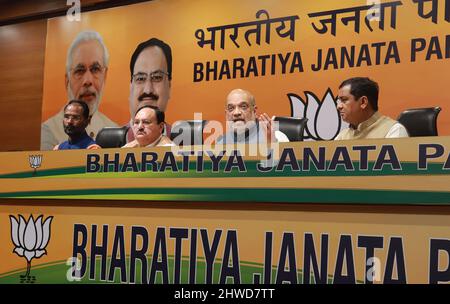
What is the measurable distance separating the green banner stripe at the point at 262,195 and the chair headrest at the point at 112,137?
1.53 m

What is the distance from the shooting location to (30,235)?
2.25 metres

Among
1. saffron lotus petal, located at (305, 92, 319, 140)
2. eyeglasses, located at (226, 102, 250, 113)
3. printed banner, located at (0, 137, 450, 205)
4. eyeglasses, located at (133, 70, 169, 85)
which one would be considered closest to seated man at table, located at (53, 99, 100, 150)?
eyeglasses, located at (133, 70, 169, 85)

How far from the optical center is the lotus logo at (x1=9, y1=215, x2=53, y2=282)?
2.23 m

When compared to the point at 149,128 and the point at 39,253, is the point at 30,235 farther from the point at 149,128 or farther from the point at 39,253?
the point at 149,128

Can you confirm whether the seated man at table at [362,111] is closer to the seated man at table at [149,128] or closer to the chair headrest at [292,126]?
the chair headrest at [292,126]

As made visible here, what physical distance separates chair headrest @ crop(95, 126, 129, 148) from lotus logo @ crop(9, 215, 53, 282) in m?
1.51

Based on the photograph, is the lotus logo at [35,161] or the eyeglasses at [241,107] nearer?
the lotus logo at [35,161]

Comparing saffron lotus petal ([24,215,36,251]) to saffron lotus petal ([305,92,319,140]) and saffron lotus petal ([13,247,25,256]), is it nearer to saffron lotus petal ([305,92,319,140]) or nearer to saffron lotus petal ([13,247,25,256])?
saffron lotus petal ([13,247,25,256])

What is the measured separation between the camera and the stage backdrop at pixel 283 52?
2.87 m

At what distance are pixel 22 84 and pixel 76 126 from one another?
80 centimetres

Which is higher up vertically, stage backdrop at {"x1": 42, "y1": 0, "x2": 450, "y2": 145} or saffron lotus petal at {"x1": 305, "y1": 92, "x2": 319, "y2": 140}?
stage backdrop at {"x1": 42, "y1": 0, "x2": 450, "y2": 145}

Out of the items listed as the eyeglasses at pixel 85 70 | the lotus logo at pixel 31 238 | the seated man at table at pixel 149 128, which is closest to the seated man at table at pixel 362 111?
the seated man at table at pixel 149 128

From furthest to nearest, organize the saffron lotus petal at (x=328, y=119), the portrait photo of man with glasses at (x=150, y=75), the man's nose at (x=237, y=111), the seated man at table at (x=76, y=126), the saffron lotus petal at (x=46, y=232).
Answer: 1. the seated man at table at (x=76, y=126)
2. the portrait photo of man with glasses at (x=150, y=75)
3. the man's nose at (x=237, y=111)
4. the saffron lotus petal at (x=328, y=119)
5. the saffron lotus petal at (x=46, y=232)
